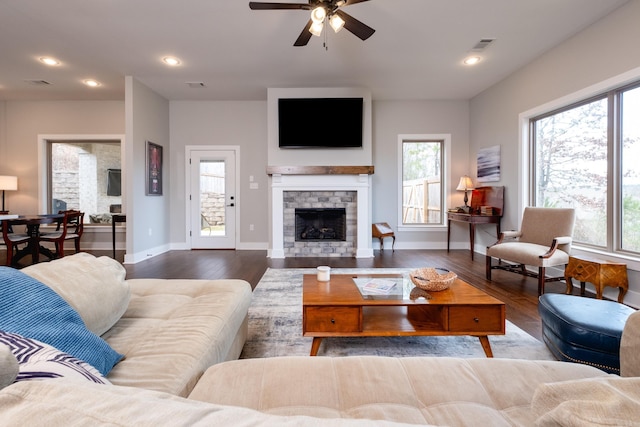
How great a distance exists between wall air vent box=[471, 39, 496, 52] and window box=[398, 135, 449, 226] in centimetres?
208

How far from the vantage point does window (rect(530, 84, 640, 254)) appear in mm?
2969

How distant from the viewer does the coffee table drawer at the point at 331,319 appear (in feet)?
5.78

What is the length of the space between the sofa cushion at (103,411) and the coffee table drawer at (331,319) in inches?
54.2

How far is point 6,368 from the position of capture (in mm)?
446

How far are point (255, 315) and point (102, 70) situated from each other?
172 inches

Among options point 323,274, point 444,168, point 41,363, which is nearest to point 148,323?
point 41,363

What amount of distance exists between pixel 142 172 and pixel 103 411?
16.9 ft

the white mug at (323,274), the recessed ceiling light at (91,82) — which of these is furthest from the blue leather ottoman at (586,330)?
the recessed ceiling light at (91,82)

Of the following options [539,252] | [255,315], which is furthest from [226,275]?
[539,252]

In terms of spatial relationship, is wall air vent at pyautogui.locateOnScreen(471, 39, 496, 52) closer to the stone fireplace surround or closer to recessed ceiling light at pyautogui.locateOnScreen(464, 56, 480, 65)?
recessed ceiling light at pyautogui.locateOnScreen(464, 56, 480, 65)

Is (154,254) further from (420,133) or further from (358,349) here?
(420,133)

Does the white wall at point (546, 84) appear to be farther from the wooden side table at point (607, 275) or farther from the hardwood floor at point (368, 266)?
the hardwood floor at point (368, 266)

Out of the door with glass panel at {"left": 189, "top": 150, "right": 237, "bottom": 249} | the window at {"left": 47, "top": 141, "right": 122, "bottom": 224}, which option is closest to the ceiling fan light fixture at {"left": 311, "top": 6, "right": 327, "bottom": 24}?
the door with glass panel at {"left": 189, "top": 150, "right": 237, "bottom": 249}

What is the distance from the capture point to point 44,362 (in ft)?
1.97
